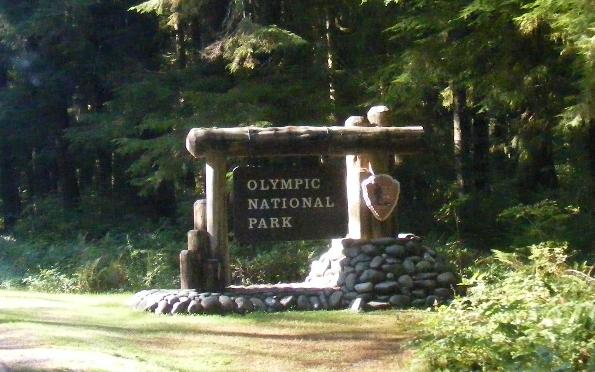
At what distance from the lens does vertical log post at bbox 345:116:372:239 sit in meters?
13.9

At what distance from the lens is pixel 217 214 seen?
13.5m

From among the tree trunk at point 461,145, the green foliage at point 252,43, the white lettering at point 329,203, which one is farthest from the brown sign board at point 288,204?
the tree trunk at point 461,145

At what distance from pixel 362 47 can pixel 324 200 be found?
8.46 metres

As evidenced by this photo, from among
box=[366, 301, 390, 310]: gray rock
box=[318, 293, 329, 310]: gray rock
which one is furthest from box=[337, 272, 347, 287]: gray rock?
box=[366, 301, 390, 310]: gray rock

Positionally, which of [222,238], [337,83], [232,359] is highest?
[337,83]

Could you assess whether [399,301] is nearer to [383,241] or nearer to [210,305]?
[383,241]

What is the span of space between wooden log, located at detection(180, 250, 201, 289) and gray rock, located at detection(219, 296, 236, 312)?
0.56 metres

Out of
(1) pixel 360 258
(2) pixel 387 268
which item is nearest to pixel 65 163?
(1) pixel 360 258

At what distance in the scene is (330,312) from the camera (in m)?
13.0

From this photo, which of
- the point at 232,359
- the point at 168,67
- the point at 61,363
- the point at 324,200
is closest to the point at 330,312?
the point at 324,200

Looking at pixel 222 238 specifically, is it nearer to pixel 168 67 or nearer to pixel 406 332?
pixel 406 332

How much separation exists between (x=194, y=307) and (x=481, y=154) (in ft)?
39.2

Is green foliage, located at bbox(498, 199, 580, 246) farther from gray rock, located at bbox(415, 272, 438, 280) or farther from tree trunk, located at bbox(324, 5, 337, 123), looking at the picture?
tree trunk, located at bbox(324, 5, 337, 123)

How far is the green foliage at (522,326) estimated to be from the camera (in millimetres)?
7320
